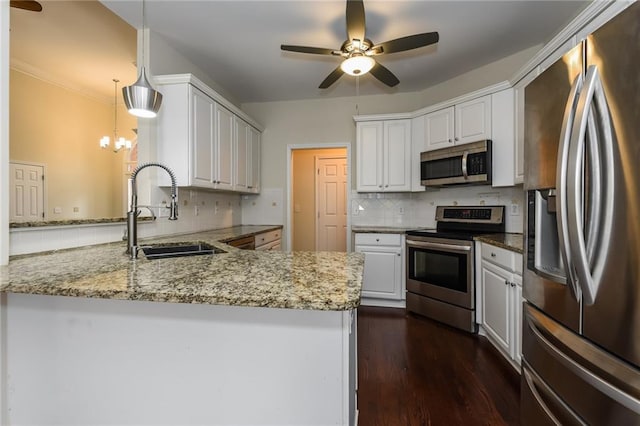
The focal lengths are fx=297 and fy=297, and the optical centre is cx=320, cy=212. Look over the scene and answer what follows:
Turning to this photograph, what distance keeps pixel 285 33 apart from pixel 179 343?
8.47 feet

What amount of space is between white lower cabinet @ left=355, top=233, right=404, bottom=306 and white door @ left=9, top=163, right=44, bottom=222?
14.2 feet

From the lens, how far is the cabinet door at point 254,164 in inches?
155

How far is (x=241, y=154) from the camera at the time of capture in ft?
11.9

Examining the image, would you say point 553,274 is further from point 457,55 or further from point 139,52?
point 139,52

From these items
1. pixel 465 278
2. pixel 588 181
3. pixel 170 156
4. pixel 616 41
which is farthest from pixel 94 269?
pixel 465 278

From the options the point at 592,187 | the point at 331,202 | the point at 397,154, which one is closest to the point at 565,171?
the point at 592,187

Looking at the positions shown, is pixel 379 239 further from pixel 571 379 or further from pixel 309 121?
pixel 571 379

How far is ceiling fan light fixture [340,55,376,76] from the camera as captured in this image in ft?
7.33

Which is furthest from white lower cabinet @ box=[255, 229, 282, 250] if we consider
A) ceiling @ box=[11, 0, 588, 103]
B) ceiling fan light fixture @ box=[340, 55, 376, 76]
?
ceiling fan light fixture @ box=[340, 55, 376, 76]

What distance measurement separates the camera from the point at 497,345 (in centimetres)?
235

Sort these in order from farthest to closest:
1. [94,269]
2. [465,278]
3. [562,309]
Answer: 1. [465,278]
2. [94,269]
3. [562,309]

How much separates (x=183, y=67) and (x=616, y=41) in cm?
325

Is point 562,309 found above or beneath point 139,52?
beneath

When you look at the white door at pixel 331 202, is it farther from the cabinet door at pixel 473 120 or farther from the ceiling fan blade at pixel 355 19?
the ceiling fan blade at pixel 355 19
